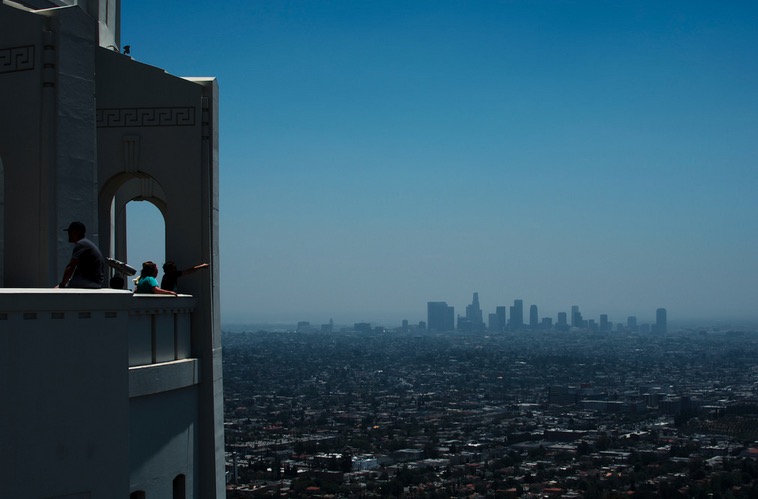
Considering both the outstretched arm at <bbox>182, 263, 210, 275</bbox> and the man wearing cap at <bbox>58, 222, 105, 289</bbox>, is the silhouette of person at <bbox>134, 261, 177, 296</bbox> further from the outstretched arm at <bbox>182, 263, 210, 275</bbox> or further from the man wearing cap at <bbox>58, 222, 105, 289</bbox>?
the man wearing cap at <bbox>58, 222, 105, 289</bbox>

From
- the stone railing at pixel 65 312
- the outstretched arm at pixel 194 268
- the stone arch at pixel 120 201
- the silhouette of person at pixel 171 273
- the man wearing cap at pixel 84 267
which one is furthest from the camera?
the stone arch at pixel 120 201

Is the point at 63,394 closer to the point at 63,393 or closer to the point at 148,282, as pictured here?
the point at 63,393

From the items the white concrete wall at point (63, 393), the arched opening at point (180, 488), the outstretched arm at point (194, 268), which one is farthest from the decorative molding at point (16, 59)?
the arched opening at point (180, 488)

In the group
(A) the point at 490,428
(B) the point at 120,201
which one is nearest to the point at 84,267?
(B) the point at 120,201

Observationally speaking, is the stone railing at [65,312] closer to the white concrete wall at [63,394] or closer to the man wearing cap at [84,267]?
the white concrete wall at [63,394]

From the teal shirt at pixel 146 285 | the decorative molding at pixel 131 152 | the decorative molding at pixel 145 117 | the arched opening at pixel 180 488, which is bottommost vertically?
the arched opening at pixel 180 488

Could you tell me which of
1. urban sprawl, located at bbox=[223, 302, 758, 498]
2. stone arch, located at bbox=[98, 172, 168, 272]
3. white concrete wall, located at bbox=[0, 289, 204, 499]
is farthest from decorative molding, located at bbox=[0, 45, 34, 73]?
urban sprawl, located at bbox=[223, 302, 758, 498]
